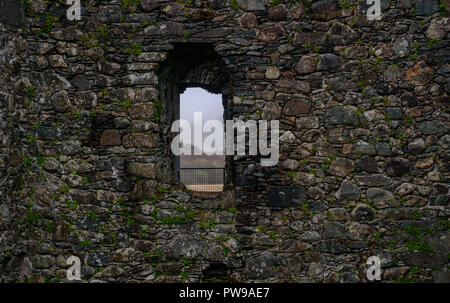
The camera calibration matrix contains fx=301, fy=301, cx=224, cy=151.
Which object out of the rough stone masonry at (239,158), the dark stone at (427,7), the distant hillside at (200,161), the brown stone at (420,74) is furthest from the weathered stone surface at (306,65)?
the distant hillside at (200,161)

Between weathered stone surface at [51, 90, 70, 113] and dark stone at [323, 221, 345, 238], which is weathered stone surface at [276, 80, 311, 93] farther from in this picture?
weathered stone surface at [51, 90, 70, 113]

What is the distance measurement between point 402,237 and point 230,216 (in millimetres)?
2195

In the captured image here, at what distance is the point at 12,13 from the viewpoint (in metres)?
3.88

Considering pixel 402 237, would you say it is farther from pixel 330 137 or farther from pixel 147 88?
pixel 147 88

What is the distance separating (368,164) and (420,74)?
1326 millimetres

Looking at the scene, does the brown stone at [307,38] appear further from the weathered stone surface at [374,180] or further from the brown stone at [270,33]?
the weathered stone surface at [374,180]

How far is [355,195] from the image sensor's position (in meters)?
3.89

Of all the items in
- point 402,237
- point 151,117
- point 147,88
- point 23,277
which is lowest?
point 23,277

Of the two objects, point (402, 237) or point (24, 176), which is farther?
point (24, 176)

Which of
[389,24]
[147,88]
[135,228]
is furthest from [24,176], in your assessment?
[389,24]

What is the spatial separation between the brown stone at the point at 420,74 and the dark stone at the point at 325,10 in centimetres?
121

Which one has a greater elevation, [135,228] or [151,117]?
[151,117]

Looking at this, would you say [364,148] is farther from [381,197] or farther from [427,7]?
[427,7]

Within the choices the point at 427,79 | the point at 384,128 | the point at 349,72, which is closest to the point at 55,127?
the point at 349,72
